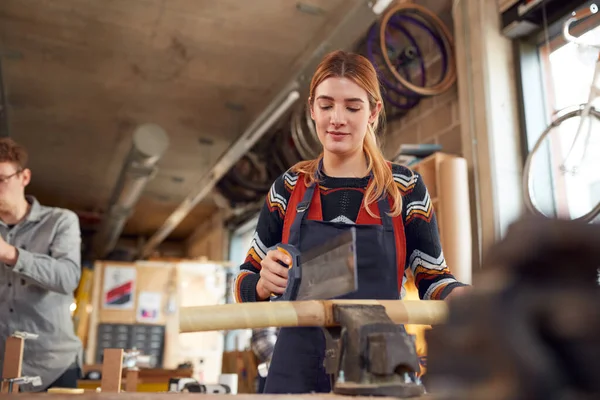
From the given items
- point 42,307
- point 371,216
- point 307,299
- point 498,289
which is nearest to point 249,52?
point 42,307

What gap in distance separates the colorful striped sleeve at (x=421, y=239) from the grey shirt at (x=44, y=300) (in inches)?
54.0

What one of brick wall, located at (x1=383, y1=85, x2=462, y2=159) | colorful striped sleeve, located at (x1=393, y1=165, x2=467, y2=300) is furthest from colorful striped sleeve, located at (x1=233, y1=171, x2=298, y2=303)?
brick wall, located at (x1=383, y1=85, x2=462, y2=159)

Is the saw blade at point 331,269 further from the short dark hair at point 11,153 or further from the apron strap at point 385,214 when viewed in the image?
the short dark hair at point 11,153

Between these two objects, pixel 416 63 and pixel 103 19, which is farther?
pixel 103 19

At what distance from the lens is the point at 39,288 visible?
222 cm

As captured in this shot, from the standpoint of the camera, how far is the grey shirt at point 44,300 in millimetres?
2156

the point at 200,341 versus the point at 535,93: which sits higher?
the point at 535,93

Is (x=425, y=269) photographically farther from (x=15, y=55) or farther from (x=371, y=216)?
(x=15, y=55)

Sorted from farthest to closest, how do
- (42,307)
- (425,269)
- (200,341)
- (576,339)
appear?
1. (200,341)
2. (42,307)
3. (425,269)
4. (576,339)

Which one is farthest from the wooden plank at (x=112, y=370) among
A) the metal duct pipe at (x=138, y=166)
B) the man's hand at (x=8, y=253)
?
the metal duct pipe at (x=138, y=166)

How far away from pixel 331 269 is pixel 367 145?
0.57 metres

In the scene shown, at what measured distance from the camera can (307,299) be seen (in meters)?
0.82

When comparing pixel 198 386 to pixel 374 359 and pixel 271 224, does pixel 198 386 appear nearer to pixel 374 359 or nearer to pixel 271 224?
pixel 271 224

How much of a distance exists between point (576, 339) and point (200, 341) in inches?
286
